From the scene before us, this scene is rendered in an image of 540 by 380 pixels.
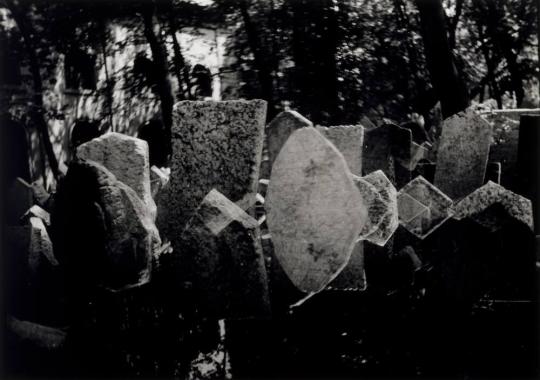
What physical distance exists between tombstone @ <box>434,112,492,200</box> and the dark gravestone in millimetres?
303

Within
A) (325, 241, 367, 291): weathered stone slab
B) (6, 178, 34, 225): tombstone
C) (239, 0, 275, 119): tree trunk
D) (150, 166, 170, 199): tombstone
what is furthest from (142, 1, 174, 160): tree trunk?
(325, 241, 367, 291): weathered stone slab

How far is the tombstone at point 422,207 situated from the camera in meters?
3.79

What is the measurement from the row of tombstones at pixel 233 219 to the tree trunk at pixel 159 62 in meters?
6.15

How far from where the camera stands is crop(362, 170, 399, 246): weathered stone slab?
3.68 metres

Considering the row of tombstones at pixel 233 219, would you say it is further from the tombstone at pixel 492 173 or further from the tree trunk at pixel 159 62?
the tree trunk at pixel 159 62

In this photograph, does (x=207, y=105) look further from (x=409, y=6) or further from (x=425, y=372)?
(x=409, y=6)

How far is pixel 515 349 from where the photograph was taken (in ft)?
9.12

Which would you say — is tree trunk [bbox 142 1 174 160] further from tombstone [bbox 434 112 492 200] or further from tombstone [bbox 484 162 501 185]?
tombstone [bbox 484 162 501 185]

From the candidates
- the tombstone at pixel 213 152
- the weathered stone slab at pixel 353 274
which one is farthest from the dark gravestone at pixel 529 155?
the tombstone at pixel 213 152

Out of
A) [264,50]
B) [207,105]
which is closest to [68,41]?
[264,50]

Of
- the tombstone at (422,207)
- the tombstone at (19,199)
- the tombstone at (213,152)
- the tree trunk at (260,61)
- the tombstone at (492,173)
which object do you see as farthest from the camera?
the tree trunk at (260,61)

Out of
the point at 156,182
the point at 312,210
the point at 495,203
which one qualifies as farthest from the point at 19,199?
the point at 495,203

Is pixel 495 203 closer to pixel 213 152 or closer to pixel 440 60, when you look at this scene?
pixel 213 152

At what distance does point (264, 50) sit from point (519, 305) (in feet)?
23.7
